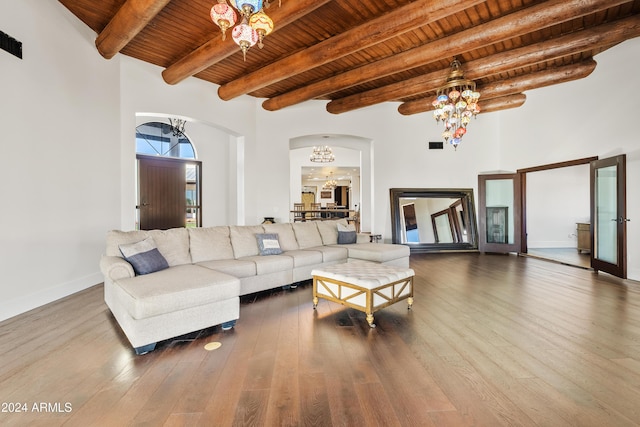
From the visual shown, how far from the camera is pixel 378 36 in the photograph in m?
3.92

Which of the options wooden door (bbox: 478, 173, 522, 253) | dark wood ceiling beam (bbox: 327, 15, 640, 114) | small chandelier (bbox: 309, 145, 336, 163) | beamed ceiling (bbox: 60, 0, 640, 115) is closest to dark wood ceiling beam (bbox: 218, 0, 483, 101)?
beamed ceiling (bbox: 60, 0, 640, 115)

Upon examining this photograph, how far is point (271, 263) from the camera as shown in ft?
12.9

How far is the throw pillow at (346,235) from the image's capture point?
5.54 metres

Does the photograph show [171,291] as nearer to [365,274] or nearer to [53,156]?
[365,274]

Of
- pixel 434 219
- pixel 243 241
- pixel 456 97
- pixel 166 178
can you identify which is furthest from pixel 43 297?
pixel 434 219

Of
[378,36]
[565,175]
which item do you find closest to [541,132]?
[565,175]

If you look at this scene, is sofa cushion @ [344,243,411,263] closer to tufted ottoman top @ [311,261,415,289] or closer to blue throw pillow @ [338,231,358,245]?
blue throw pillow @ [338,231,358,245]

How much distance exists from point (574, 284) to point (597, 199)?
6.72 feet

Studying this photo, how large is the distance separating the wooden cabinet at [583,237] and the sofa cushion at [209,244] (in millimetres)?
8182

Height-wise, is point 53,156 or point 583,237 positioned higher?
point 53,156

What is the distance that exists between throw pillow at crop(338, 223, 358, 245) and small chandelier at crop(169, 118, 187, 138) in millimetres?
4740

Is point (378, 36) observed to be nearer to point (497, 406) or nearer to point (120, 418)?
point (497, 406)

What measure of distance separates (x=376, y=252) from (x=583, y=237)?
597cm

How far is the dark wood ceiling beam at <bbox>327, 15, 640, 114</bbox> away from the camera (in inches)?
164
